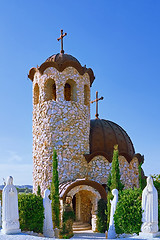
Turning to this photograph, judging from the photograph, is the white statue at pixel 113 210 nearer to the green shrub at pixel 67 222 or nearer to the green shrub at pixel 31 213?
the green shrub at pixel 31 213

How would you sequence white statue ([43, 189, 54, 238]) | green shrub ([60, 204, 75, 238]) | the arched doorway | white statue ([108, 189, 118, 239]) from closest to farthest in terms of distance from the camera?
1. white statue ([108, 189, 118, 239])
2. white statue ([43, 189, 54, 238])
3. green shrub ([60, 204, 75, 238])
4. the arched doorway

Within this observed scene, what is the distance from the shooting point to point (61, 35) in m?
21.0

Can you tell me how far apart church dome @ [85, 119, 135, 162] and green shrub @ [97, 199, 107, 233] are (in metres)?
2.93

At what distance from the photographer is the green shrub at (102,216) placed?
16891 mm

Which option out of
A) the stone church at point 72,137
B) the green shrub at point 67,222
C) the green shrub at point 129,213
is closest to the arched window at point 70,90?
the stone church at point 72,137

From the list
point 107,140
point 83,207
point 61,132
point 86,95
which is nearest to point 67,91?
point 86,95

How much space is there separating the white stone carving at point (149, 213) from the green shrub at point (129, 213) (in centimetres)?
32

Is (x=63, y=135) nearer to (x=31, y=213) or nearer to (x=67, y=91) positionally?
(x=67, y=91)

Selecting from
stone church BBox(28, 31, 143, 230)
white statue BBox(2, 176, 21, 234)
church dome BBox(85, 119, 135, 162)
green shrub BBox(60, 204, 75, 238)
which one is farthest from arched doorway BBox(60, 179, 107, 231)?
white statue BBox(2, 176, 21, 234)

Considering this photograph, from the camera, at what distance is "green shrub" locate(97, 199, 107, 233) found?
16.9m

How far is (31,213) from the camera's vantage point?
1253 centimetres

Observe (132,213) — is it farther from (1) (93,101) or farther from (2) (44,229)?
(1) (93,101)

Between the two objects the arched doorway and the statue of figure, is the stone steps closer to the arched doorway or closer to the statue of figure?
the arched doorway

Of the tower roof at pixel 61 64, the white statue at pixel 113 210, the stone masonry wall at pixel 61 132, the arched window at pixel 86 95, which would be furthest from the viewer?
the arched window at pixel 86 95
